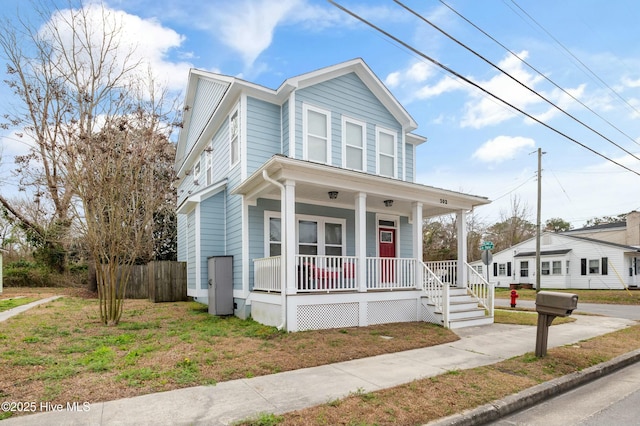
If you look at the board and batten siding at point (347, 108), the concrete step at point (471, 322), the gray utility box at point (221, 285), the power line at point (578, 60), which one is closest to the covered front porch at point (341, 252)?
the concrete step at point (471, 322)

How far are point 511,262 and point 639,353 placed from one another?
2515cm

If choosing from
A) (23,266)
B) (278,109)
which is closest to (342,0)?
(278,109)

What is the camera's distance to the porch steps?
9.16 metres

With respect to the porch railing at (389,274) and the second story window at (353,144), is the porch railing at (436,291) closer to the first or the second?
the porch railing at (389,274)

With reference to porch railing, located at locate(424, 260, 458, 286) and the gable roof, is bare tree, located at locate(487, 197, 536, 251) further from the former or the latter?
porch railing, located at locate(424, 260, 458, 286)

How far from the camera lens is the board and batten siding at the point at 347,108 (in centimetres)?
1058

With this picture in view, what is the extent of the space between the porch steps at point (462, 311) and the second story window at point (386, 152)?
426 cm

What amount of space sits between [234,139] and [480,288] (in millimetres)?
8511

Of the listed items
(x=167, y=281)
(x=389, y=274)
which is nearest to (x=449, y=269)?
(x=389, y=274)

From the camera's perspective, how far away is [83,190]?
27.7ft

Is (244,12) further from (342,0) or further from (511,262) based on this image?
(511,262)

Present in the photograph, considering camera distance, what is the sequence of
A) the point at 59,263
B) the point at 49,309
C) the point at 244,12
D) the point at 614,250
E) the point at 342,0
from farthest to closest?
the point at 614,250
the point at 59,263
the point at 49,309
the point at 244,12
the point at 342,0

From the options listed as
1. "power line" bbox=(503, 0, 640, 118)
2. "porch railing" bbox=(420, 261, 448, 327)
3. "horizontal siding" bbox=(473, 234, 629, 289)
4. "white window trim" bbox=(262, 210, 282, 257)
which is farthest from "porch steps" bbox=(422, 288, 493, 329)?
"horizontal siding" bbox=(473, 234, 629, 289)

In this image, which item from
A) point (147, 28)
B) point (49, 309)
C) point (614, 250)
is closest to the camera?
point (147, 28)
